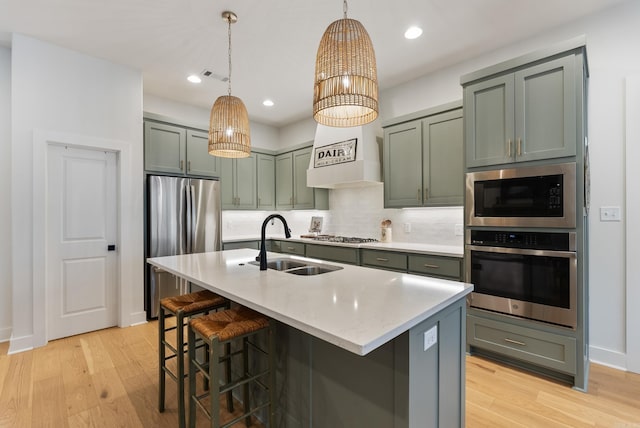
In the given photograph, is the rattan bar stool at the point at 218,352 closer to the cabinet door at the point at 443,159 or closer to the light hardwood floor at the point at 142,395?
the light hardwood floor at the point at 142,395

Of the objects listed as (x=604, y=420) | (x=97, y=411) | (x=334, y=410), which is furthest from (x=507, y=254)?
(x=97, y=411)

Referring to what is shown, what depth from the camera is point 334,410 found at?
140 cm

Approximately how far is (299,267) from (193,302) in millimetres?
756

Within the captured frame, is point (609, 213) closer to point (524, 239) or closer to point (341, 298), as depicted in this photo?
point (524, 239)

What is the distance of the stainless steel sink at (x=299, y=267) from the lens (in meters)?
2.12

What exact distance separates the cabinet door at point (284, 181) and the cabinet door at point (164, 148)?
1597 mm

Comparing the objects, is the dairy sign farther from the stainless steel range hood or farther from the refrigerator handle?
the refrigerator handle

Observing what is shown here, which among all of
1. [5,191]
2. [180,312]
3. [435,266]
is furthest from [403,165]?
[5,191]

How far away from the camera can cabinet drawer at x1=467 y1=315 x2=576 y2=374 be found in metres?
2.16

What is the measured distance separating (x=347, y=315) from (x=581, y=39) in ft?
8.27

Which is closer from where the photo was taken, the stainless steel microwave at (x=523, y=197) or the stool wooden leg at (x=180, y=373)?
the stool wooden leg at (x=180, y=373)

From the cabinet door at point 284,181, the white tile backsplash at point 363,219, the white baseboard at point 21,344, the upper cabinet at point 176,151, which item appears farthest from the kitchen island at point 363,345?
the cabinet door at point 284,181

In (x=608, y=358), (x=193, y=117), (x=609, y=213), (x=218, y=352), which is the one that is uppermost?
(x=193, y=117)

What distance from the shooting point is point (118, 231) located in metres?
3.38
